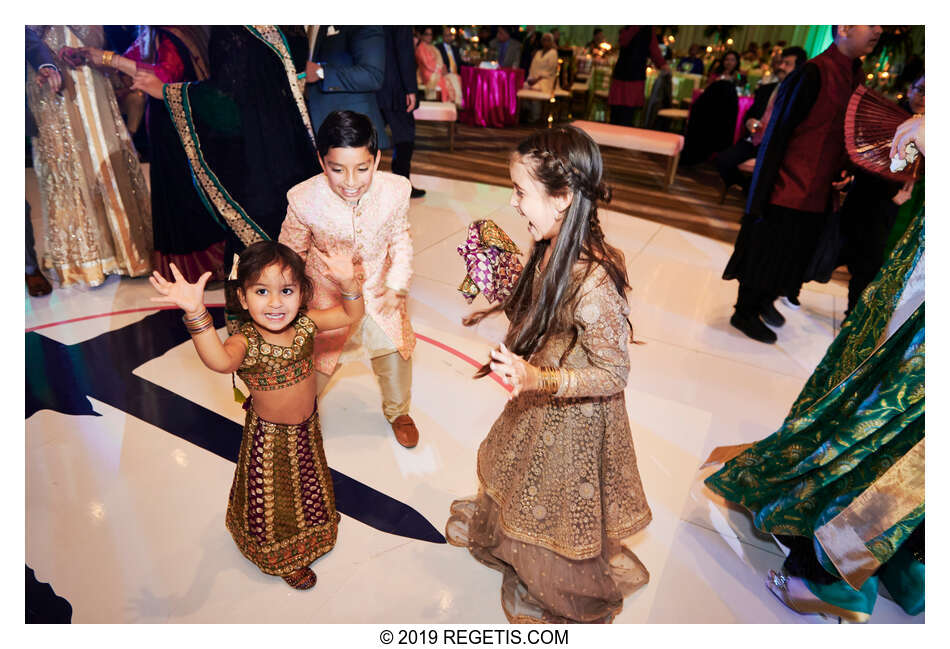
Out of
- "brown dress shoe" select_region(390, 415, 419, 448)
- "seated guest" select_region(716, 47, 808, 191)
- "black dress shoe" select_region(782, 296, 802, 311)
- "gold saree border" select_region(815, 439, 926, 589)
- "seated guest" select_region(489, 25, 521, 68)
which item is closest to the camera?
"gold saree border" select_region(815, 439, 926, 589)

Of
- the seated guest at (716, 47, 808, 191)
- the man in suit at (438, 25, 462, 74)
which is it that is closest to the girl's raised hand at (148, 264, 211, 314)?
the seated guest at (716, 47, 808, 191)

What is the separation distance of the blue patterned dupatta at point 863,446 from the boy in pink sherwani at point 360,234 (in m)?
1.30

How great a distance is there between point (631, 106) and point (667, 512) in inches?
260

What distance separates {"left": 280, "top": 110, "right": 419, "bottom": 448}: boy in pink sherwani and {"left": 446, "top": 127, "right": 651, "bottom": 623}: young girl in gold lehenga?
0.49 meters

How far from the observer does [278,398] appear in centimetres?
158

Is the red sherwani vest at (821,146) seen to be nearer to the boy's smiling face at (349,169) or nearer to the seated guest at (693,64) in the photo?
the boy's smiling face at (349,169)

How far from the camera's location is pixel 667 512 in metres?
2.14

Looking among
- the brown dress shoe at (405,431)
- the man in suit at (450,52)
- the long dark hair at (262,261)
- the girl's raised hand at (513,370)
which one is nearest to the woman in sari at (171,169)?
the brown dress shoe at (405,431)

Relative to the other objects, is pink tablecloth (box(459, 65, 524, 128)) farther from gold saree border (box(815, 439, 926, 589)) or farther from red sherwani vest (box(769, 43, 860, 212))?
gold saree border (box(815, 439, 926, 589))

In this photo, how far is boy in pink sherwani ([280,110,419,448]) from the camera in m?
1.63

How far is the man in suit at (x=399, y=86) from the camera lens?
414cm

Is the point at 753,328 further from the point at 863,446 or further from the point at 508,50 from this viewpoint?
the point at 508,50

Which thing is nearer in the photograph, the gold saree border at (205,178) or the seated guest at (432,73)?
the gold saree border at (205,178)

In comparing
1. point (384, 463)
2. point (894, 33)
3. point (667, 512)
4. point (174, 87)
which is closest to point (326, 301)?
point (384, 463)
